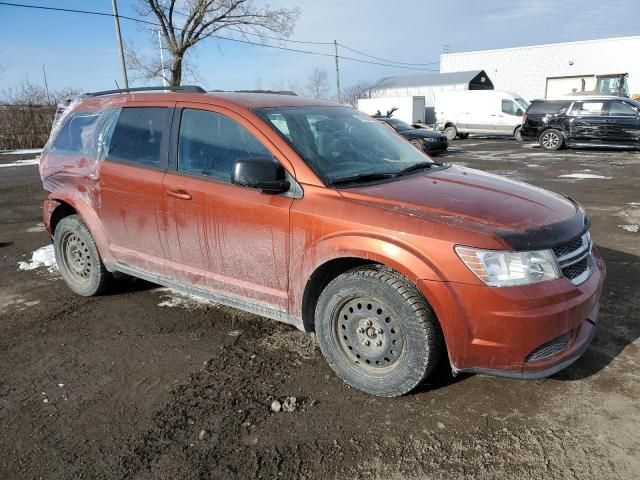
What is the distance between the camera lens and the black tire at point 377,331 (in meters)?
2.71

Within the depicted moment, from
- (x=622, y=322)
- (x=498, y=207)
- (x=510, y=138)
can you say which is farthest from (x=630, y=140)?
(x=498, y=207)

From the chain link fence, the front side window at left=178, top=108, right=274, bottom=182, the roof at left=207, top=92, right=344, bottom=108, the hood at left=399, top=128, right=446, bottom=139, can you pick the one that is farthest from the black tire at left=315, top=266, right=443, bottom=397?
the chain link fence

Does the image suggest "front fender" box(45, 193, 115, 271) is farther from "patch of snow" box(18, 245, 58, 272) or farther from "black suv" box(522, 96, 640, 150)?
"black suv" box(522, 96, 640, 150)

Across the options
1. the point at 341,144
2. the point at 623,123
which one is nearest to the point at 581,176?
the point at 623,123

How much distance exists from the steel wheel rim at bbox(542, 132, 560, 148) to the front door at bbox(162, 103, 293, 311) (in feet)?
57.3

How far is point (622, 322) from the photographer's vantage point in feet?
12.4

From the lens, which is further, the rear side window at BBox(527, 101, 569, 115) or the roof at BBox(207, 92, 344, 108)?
the rear side window at BBox(527, 101, 569, 115)

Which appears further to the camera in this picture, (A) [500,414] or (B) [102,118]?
(B) [102,118]

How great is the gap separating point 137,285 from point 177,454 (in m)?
2.74

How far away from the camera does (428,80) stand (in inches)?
1861

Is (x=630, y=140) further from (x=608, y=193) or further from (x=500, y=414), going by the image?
(x=500, y=414)

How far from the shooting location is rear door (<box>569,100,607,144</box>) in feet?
54.5

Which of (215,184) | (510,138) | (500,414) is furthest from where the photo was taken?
(510,138)

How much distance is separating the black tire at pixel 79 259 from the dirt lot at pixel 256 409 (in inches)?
12.5
